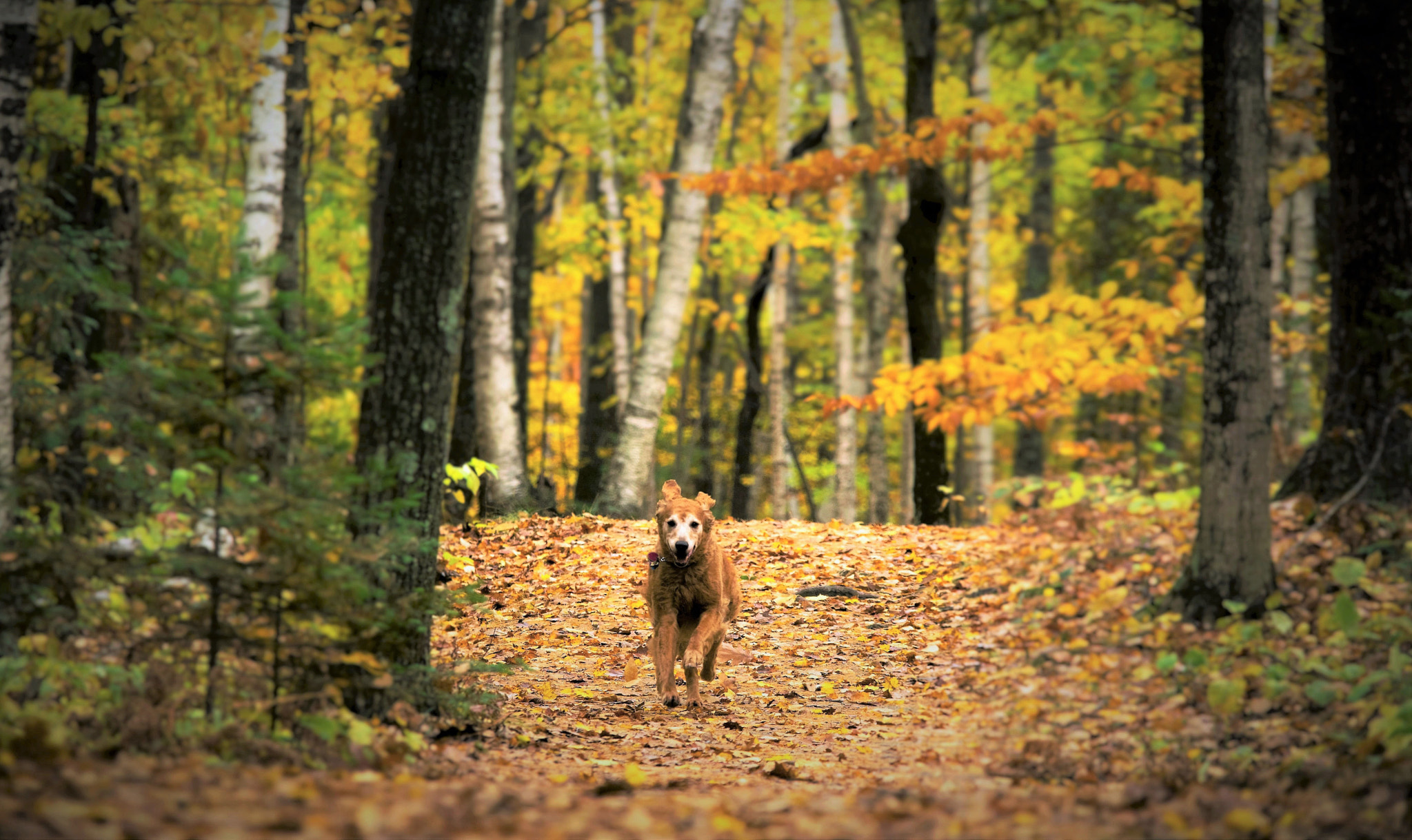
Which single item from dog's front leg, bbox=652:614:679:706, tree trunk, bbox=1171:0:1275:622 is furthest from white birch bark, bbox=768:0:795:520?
tree trunk, bbox=1171:0:1275:622

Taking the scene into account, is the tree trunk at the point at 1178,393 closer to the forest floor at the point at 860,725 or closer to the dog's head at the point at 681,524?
the forest floor at the point at 860,725

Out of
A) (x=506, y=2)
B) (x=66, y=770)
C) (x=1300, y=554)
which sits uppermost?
(x=506, y=2)

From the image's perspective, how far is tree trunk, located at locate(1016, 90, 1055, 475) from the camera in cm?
Answer: 1788

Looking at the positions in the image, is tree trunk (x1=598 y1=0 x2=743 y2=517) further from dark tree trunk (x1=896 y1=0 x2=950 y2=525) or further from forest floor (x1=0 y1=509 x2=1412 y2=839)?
dark tree trunk (x1=896 y1=0 x2=950 y2=525)

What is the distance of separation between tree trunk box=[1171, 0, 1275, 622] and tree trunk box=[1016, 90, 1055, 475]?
11041 mm

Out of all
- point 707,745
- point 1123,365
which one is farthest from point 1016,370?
point 707,745

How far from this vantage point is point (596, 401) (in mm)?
20000

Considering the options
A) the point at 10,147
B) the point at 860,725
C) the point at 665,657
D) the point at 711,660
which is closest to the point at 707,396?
the point at 711,660

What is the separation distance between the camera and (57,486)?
14.9 feet

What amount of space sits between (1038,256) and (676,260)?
8.36 m

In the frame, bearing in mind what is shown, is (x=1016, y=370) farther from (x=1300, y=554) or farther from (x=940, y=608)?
(x=1300, y=554)

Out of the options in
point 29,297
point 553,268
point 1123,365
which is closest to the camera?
point 29,297

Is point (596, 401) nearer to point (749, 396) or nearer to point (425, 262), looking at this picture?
point (749, 396)

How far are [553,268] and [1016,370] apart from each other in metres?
13.7
